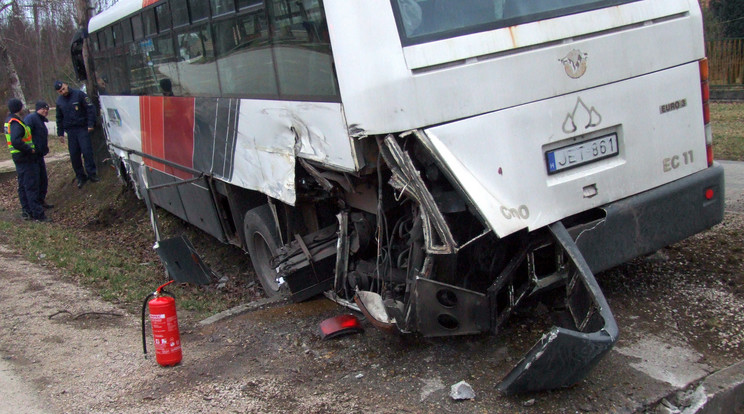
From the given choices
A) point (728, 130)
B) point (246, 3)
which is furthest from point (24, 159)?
point (728, 130)

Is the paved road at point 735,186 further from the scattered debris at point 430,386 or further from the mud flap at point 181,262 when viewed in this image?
the mud flap at point 181,262

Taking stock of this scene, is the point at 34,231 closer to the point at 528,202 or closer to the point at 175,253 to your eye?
the point at 175,253

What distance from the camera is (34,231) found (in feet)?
32.4

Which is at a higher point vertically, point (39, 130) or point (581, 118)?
point (39, 130)

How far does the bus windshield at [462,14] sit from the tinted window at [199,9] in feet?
8.93

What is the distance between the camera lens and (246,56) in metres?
5.43

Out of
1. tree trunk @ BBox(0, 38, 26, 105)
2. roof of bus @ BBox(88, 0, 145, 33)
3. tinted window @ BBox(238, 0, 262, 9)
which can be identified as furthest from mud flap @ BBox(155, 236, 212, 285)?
tree trunk @ BBox(0, 38, 26, 105)

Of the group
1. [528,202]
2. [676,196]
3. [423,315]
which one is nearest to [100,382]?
[423,315]

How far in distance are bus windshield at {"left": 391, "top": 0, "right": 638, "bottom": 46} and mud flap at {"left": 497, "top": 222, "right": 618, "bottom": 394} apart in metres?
1.22

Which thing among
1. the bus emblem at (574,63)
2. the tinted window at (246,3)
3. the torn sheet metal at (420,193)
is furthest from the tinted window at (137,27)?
the bus emblem at (574,63)

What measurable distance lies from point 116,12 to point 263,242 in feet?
14.8

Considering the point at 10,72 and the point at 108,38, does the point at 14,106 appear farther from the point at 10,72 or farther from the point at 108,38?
the point at 10,72

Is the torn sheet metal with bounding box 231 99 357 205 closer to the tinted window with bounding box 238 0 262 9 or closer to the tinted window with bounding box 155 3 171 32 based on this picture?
the tinted window with bounding box 238 0 262 9

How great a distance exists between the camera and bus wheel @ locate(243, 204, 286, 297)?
19.6 feet
